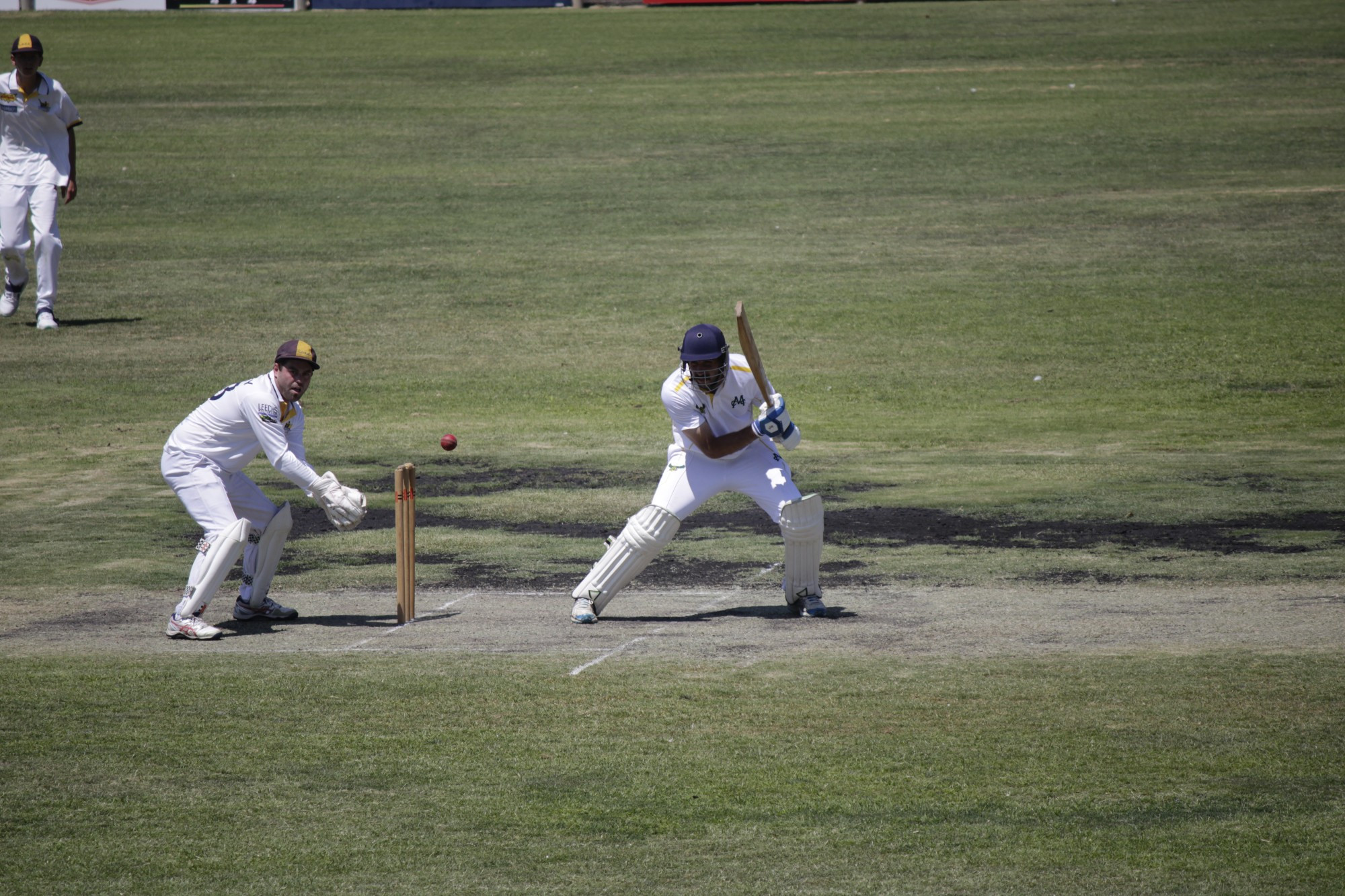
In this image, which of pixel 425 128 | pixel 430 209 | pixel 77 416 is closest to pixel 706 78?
pixel 425 128

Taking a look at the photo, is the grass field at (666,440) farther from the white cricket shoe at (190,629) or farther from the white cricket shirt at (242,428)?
the white cricket shirt at (242,428)

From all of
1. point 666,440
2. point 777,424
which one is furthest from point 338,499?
point 666,440

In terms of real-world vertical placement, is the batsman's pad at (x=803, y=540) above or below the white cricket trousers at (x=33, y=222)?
below

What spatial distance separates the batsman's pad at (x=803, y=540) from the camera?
8992 millimetres

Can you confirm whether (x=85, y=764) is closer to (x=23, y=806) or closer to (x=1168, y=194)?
(x=23, y=806)

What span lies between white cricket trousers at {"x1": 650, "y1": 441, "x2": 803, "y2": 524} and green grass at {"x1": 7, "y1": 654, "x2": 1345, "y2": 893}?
1468 mm

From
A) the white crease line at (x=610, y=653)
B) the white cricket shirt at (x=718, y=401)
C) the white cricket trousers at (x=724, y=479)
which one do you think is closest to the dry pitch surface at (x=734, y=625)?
the white crease line at (x=610, y=653)

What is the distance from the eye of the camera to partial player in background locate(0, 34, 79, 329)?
1731 cm

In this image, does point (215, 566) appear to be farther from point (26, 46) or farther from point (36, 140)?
point (36, 140)

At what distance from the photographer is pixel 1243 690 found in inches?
290

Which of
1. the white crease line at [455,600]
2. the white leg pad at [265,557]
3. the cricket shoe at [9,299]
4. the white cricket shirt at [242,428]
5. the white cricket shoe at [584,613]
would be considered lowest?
the white crease line at [455,600]

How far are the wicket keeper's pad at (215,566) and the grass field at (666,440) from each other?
31cm

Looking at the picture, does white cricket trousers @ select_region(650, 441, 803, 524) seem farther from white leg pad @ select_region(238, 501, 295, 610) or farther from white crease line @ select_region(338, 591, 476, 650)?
white leg pad @ select_region(238, 501, 295, 610)

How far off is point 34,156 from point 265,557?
10.6m
